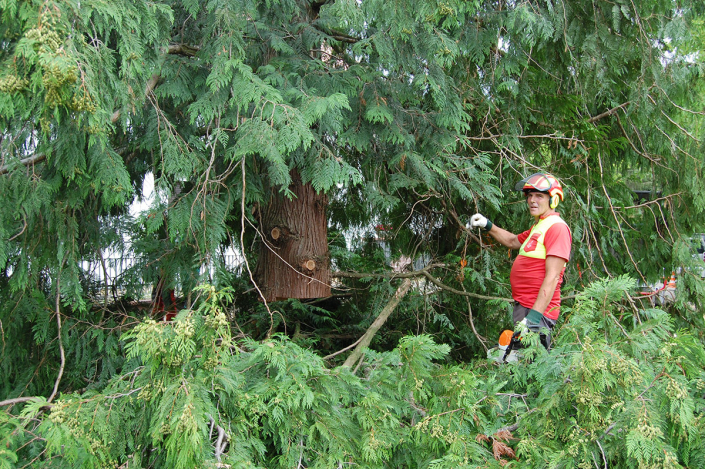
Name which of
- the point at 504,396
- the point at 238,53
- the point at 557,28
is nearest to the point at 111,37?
the point at 238,53

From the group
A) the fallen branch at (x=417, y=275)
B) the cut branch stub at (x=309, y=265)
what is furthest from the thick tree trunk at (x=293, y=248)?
the fallen branch at (x=417, y=275)

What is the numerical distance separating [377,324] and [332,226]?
160 centimetres

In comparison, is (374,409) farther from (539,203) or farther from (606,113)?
(606,113)

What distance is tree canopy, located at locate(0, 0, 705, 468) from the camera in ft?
8.23

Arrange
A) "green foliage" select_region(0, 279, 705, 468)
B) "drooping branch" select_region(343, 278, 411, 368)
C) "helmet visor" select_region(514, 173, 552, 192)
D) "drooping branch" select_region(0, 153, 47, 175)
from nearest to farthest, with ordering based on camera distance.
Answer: "green foliage" select_region(0, 279, 705, 468) < "drooping branch" select_region(0, 153, 47, 175) < "helmet visor" select_region(514, 173, 552, 192) < "drooping branch" select_region(343, 278, 411, 368)

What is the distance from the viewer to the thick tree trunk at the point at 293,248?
5.12 metres

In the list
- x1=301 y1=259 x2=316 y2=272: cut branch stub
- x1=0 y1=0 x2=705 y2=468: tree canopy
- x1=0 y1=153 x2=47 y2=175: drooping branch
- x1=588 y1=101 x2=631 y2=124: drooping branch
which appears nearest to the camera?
x1=0 y1=0 x2=705 y2=468: tree canopy

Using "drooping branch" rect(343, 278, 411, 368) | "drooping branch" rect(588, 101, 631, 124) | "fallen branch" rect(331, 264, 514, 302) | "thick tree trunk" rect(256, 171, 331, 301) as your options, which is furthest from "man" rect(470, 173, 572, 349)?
"drooping branch" rect(588, 101, 631, 124)

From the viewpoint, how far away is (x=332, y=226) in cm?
612

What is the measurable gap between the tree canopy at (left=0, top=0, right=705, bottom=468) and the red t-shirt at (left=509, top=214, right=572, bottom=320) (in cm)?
44

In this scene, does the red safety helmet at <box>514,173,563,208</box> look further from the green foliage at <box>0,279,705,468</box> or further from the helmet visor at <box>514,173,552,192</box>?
the green foliage at <box>0,279,705,468</box>

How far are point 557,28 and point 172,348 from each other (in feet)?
13.7

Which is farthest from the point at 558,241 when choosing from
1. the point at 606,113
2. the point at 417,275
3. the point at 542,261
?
the point at 606,113

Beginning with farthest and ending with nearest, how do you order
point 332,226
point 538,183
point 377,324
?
point 332,226
point 377,324
point 538,183
